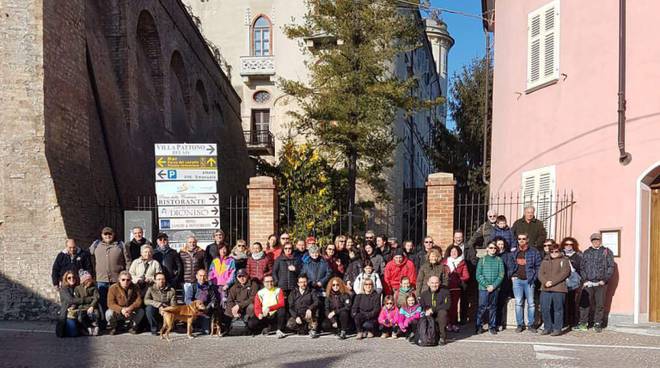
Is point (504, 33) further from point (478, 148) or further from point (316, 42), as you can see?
point (478, 148)

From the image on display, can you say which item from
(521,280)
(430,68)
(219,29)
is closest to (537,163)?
(521,280)

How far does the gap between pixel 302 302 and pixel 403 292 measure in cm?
164

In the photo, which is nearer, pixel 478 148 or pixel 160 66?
pixel 160 66

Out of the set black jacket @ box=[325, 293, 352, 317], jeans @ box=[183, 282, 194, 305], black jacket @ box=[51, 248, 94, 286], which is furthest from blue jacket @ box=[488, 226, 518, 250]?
black jacket @ box=[51, 248, 94, 286]

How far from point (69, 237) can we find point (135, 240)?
141 cm

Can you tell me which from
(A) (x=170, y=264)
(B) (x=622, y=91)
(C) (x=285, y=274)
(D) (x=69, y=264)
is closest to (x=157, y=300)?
(A) (x=170, y=264)

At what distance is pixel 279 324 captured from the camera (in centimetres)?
1109

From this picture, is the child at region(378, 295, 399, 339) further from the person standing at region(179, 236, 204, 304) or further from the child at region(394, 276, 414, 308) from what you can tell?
the person standing at region(179, 236, 204, 304)

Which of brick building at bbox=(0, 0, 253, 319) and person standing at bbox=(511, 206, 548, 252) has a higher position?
brick building at bbox=(0, 0, 253, 319)

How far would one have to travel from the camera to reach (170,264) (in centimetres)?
1176

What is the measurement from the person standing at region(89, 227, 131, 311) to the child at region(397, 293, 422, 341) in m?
4.91

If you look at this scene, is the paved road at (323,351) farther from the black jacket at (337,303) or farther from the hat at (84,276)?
the hat at (84,276)

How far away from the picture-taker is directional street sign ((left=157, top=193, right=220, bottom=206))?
13.3 metres

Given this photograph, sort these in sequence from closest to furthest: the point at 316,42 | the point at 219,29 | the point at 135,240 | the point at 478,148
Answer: the point at 135,240 < the point at 316,42 < the point at 478,148 < the point at 219,29
